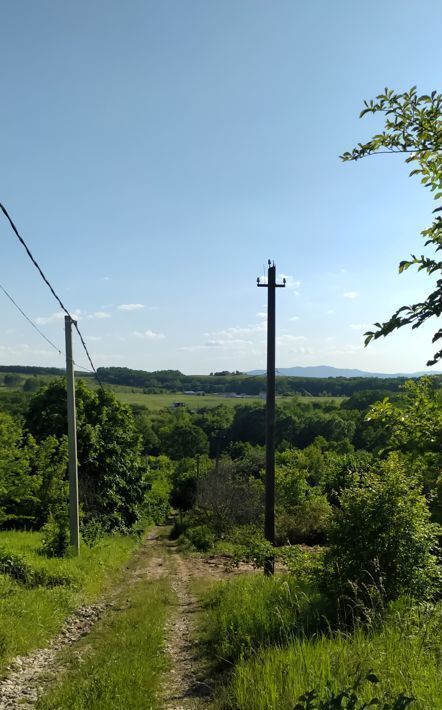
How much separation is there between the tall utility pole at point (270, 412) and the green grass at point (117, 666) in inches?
134

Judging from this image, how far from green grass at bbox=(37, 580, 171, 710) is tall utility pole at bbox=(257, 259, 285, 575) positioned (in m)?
3.41

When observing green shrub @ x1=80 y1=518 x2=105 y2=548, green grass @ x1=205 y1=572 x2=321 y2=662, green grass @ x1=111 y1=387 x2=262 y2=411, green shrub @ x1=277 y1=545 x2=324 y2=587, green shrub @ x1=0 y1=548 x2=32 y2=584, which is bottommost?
green grass @ x1=111 y1=387 x2=262 y2=411

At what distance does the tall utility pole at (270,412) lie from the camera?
1246 centimetres

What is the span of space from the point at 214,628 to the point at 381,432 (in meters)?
6.36

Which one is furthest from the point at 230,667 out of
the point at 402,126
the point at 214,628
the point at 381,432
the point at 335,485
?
the point at 335,485

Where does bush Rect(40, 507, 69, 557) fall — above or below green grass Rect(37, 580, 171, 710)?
below

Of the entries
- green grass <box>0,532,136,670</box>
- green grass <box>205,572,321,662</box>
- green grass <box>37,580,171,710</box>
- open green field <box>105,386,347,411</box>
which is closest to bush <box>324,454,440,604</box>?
green grass <box>205,572,321,662</box>

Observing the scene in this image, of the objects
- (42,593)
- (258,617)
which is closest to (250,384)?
(42,593)

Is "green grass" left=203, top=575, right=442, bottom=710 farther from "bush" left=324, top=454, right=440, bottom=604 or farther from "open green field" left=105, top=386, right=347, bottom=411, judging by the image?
"open green field" left=105, top=386, right=347, bottom=411

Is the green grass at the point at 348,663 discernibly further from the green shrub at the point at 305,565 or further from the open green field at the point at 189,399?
the open green field at the point at 189,399

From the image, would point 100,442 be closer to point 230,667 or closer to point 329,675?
point 230,667

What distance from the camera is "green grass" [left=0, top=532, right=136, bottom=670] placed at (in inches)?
308

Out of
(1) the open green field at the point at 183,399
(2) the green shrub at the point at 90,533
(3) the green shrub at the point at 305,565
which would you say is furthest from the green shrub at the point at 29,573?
(1) the open green field at the point at 183,399

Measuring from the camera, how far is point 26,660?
285 inches
